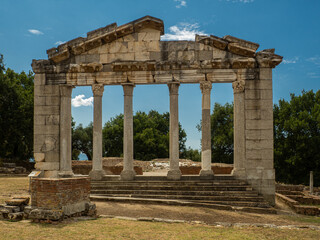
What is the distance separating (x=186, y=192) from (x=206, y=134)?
331cm

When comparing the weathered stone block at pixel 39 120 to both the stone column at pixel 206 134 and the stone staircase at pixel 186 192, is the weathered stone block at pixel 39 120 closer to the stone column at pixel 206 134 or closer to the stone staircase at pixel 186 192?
the stone staircase at pixel 186 192

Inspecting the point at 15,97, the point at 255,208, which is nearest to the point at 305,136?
the point at 255,208

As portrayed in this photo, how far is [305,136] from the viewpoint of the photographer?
36.8 meters

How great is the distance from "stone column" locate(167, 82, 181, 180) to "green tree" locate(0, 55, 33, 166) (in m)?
22.2

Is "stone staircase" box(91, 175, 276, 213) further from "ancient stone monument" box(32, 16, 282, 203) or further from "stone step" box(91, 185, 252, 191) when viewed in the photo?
"ancient stone monument" box(32, 16, 282, 203)

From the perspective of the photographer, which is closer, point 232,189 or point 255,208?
point 255,208

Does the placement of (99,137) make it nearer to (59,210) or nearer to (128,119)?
(128,119)

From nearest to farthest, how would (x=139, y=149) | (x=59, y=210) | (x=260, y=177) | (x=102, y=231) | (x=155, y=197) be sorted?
(x=102, y=231), (x=59, y=210), (x=155, y=197), (x=260, y=177), (x=139, y=149)

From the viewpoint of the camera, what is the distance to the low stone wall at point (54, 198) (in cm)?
961

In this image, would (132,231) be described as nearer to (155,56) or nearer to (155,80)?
(155,80)

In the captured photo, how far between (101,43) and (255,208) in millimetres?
11588

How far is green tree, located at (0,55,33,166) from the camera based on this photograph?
111 feet

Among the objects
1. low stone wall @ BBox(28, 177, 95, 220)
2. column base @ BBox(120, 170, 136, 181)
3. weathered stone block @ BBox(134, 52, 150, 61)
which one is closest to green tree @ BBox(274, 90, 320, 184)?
column base @ BBox(120, 170, 136, 181)

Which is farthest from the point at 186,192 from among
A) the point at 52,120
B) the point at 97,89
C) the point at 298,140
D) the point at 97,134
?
the point at 298,140
